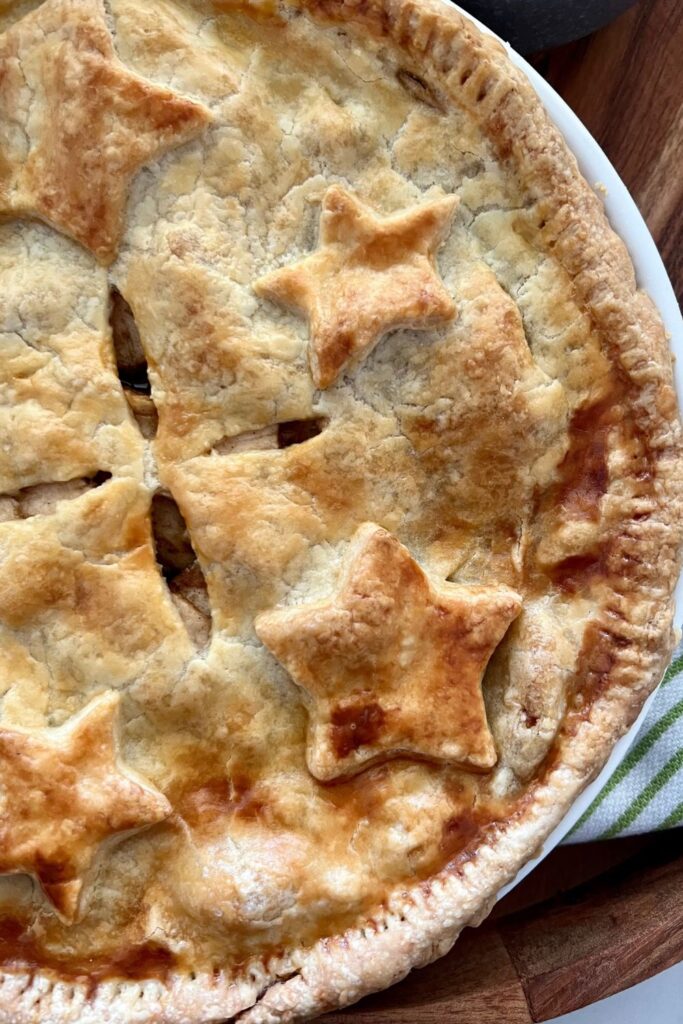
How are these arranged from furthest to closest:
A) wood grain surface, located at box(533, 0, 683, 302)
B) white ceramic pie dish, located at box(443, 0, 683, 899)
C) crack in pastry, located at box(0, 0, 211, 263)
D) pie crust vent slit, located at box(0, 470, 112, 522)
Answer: wood grain surface, located at box(533, 0, 683, 302), white ceramic pie dish, located at box(443, 0, 683, 899), pie crust vent slit, located at box(0, 470, 112, 522), crack in pastry, located at box(0, 0, 211, 263)

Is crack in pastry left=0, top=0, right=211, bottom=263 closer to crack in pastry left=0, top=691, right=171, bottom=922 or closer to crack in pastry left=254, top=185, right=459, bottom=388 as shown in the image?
crack in pastry left=254, top=185, right=459, bottom=388

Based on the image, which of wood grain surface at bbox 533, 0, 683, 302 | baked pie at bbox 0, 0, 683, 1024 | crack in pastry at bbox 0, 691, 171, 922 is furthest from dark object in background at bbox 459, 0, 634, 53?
crack in pastry at bbox 0, 691, 171, 922

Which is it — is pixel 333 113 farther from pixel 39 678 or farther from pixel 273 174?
pixel 39 678

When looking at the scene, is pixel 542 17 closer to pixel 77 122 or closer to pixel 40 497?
pixel 77 122

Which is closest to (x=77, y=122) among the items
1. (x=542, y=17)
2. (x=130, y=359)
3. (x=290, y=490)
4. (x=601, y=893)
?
(x=130, y=359)

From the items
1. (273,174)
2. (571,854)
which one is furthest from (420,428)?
(571,854)

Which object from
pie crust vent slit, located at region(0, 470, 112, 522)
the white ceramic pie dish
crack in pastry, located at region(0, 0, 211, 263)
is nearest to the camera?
crack in pastry, located at region(0, 0, 211, 263)
